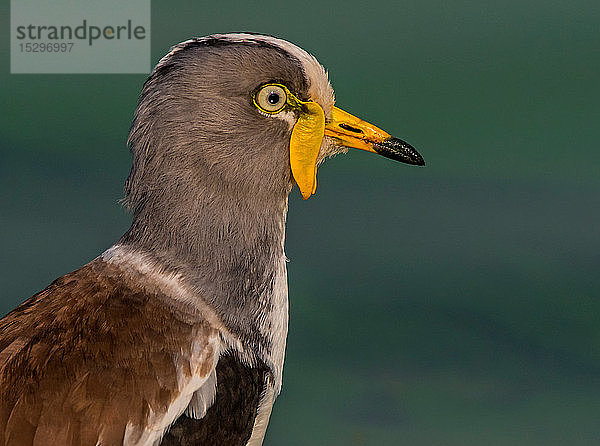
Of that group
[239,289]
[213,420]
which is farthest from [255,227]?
[213,420]

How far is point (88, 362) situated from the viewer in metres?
1.66

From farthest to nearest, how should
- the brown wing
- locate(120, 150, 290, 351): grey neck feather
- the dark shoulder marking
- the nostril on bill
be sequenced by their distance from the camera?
the nostril on bill
locate(120, 150, 290, 351): grey neck feather
the dark shoulder marking
the brown wing

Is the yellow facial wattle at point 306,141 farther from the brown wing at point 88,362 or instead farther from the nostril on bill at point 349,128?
the brown wing at point 88,362

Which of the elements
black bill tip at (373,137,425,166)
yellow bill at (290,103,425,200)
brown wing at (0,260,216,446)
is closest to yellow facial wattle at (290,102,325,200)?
yellow bill at (290,103,425,200)

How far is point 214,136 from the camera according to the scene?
71.5 inches

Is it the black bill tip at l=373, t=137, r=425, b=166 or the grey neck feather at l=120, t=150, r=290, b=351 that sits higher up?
the black bill tip at l=373, t=137, r=425, b=166

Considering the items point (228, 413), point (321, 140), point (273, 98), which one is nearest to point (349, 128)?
point (321, 140)

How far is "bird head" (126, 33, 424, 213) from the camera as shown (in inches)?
71.6

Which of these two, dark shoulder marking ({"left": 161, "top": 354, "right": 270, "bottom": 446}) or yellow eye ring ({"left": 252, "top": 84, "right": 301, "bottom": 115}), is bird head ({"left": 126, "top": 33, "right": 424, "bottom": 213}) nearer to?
yellow eye ring ({"left": 252, "top": 84, "right": 301, "bottom": 115})

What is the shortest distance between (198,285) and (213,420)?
A: 0.76ft

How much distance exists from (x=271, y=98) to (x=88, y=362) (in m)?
0.54

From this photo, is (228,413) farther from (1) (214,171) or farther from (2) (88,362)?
Answer: (1) (214,171)

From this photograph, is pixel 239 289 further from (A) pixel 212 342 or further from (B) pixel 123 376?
(B) pixel 123 376

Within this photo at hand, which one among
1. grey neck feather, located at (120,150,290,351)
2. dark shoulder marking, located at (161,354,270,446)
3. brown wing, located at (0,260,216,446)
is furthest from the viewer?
grey neck feather, located at (120,150,290,351)
